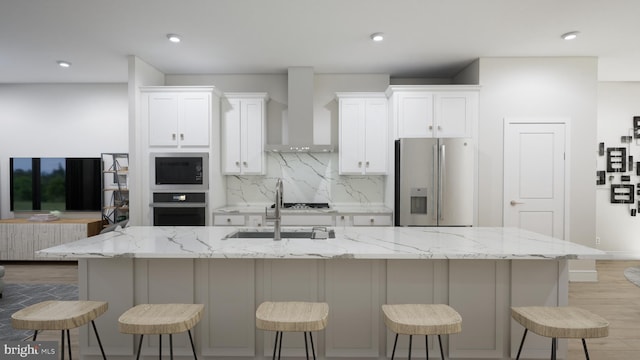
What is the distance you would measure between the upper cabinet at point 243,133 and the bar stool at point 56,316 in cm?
298

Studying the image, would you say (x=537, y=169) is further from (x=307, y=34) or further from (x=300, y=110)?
(x=307, y=34)

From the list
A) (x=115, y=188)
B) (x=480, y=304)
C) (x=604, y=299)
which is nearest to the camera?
(x=480, y=304)

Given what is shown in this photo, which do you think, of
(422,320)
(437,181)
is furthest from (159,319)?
(437,181)

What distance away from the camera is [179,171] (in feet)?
14.6

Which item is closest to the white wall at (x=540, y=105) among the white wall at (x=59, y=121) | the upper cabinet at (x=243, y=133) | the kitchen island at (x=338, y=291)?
the kitchen island at (x=338, y=291)

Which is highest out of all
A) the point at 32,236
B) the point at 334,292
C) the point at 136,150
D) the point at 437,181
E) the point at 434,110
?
the point at 434,110

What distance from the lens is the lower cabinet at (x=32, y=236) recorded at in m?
5.28

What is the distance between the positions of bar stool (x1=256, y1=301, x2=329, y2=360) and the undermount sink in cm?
69

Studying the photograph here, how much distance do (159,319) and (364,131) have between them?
3.54 m

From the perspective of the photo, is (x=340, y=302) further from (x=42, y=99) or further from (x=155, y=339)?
(x=42, y=99)

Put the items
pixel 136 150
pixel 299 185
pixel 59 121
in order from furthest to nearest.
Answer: pixel 59 121, pixel 299 185, pixel 136 150

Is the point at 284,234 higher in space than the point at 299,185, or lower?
lower

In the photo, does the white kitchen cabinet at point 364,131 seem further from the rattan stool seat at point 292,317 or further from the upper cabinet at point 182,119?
the rattan stool seat at point 292,317

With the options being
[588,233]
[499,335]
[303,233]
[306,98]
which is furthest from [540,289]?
[306,98]
